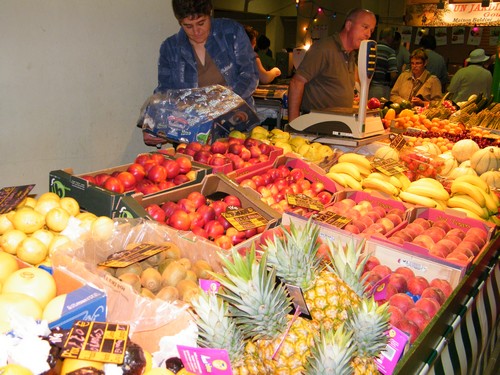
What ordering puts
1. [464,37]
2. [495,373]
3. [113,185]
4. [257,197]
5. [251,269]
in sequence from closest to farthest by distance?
[251,269] < [113,185] < [257,197] < [495,373] < [464,37]

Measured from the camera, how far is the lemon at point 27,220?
2.27 m

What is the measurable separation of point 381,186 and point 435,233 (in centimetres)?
75

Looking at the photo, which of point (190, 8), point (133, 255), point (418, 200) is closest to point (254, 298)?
point (133, 255)

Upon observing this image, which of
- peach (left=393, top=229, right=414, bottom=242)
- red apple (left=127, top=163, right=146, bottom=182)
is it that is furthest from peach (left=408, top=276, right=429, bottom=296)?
red apple (left=127, top=163, right=146, bottom=182)

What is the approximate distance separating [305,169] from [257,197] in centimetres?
72

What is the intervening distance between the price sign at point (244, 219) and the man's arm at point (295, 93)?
2.68 m

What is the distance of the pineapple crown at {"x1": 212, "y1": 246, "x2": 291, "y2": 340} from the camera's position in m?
1.38

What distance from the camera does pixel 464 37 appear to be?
13.6 meters

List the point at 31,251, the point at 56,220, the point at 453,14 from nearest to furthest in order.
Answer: the point at 31,251, the point at 56,220, the point at 453,14

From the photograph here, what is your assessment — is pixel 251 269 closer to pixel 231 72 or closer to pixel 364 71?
pixel 364 71

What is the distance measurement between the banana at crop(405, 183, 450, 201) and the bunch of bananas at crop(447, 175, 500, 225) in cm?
7

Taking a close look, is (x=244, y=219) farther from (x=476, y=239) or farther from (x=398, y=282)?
(x=476, y=239)

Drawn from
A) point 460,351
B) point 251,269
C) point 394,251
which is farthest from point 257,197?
point 251,269

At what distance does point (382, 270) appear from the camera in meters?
2.29
